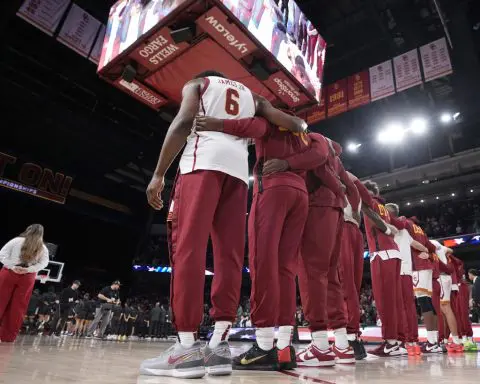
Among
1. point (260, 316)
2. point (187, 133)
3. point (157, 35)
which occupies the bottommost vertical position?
point (260, 316)

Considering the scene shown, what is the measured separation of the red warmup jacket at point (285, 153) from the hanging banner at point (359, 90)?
22.1 ft

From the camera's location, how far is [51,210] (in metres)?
15.2

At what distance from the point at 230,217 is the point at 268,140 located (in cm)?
66

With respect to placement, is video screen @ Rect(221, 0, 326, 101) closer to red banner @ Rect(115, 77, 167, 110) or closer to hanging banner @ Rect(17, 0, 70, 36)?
red banner @ Rect(115, 77, 167, 110)

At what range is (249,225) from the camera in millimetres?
2143

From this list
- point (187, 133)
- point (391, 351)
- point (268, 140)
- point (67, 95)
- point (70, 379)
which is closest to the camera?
point (70, 379)

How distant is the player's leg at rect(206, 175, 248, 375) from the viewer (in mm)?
1750

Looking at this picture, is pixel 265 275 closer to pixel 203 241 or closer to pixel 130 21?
pixel 203 241

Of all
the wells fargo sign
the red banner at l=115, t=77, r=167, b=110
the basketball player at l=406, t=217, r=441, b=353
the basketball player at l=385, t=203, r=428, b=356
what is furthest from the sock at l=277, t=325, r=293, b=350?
the wells fargo sign

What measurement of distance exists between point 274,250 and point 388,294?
1903 mm

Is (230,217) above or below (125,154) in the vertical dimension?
below

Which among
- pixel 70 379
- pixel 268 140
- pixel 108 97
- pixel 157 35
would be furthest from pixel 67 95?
pixel 70 379

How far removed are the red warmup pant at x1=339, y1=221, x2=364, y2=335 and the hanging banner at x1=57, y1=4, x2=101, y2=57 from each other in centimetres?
662

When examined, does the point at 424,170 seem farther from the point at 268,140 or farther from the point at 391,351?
the point at 268,140
